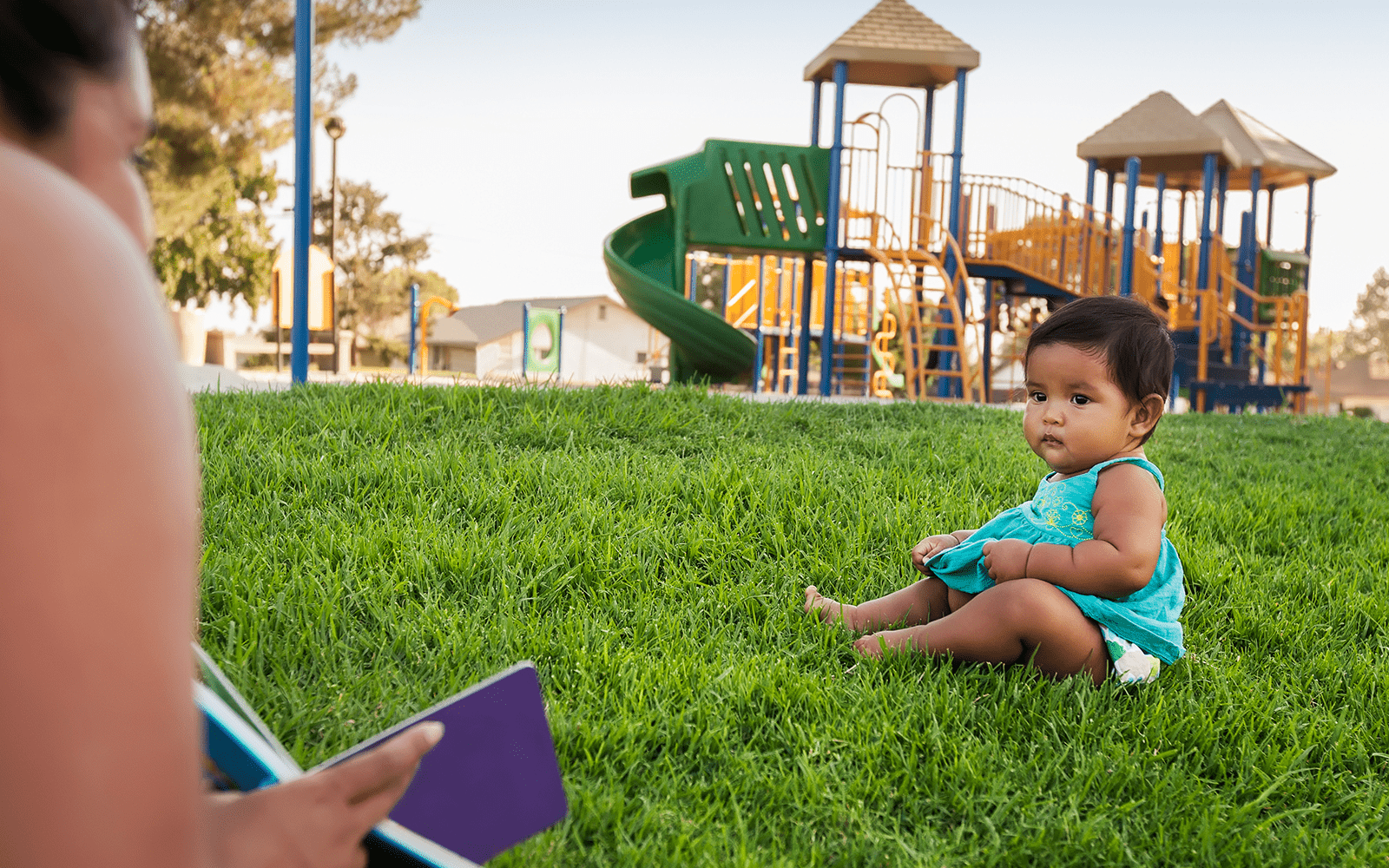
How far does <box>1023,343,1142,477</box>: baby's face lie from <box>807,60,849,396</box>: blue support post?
8650 millimetres

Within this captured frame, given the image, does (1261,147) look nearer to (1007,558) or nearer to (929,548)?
(929,548)

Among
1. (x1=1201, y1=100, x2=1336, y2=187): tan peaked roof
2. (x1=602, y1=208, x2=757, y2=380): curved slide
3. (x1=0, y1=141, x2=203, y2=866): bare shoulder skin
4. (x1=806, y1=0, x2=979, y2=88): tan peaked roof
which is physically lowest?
(x1=0, y1=141, x2=203, y2=866): bare shoulder skin

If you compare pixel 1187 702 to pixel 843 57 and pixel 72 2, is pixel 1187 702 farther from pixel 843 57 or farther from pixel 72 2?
pixel 843 57

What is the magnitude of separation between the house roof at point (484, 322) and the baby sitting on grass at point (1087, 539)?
45038 millimetres

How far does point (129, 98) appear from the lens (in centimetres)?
65

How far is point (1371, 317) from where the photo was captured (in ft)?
240

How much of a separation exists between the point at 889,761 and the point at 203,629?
1.43m

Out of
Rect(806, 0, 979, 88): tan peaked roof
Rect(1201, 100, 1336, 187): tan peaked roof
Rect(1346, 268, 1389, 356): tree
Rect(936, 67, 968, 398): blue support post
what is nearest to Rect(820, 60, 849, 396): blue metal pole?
Rect(806, 0, 979, 88): tan peaked roof

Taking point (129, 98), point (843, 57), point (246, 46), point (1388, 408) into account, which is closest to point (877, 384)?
point (843, 57)

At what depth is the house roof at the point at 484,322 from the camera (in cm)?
4831

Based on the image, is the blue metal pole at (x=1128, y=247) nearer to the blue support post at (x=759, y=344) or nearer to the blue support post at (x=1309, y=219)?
the blue support post at (x=759, y=344)

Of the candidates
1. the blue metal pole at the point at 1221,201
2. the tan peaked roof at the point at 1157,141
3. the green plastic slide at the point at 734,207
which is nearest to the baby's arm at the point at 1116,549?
the green plastic slide at the point at 734,207

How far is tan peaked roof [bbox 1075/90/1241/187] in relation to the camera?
14539 mm

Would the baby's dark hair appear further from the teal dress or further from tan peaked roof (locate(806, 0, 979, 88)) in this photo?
tan peaked roof (locate(806, 0, 979, 88))
